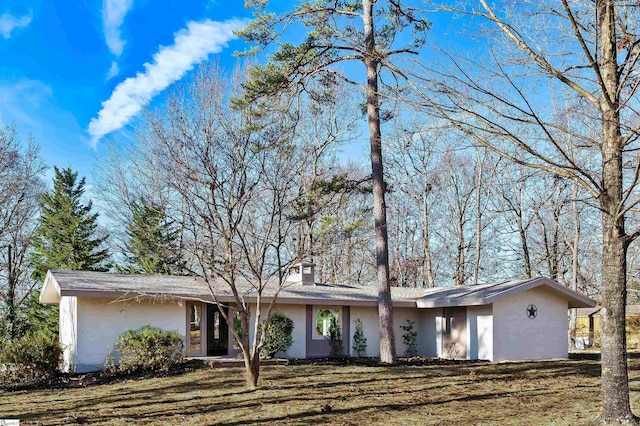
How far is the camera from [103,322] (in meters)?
15.3

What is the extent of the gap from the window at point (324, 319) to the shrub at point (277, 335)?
4.09 ft

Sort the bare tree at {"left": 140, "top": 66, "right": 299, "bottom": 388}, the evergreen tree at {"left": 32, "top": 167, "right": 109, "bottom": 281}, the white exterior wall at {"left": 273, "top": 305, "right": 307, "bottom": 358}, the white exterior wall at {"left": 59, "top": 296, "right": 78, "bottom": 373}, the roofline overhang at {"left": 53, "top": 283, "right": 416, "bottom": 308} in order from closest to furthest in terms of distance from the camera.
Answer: the bare tree at {"left": 140, "top": 66, "right": 299, "bottom": 388} < the roofline overhang at {"left": 53, "top": 283, "right": 416, "bottom": 308} < the white exterior wall at {"left": 59, "top": 296, "right": 78, "bottom": 373} < the white exterior wall at {"left": 273, "top": 305, "right": 307, "bottom": 358} < the evergreen tree at {"left": 32, "top": 167, "right": 109, "bottom": 281}

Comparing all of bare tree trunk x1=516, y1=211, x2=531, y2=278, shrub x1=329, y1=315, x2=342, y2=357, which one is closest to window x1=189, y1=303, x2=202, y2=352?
shrub x1=329, y1=315, x2=342, y2=357

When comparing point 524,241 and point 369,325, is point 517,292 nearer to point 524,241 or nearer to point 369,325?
point 369,325

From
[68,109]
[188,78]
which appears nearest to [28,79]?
[68,109]

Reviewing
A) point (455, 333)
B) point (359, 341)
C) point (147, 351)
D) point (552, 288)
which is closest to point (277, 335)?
point (359, 341)

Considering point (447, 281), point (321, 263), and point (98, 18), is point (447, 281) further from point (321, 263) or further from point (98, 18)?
point (98, 18)

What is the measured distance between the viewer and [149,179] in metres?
22.4

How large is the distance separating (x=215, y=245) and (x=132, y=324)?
5.19 meters

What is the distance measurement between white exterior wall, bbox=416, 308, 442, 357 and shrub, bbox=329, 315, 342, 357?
3.17 meters

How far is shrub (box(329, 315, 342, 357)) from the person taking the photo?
1877 cm

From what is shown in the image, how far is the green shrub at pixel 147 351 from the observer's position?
45.4 ft

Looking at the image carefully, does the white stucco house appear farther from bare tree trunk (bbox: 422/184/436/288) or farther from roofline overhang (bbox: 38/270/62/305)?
bare tree trunk (bbox: 422/184/436/288)

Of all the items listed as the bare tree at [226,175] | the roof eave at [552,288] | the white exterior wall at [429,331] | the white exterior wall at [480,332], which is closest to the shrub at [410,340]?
the white exterior wall at [429,331]
